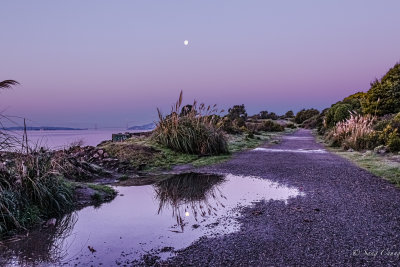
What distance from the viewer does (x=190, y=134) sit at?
1185 centimetres

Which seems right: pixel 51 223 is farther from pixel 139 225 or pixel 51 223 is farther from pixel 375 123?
pixel 375 123

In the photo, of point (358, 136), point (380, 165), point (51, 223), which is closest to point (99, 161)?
point (51, 223)

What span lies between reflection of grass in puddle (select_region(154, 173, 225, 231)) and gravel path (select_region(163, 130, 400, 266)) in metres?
0.80

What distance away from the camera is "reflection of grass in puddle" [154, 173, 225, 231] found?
4930 mm

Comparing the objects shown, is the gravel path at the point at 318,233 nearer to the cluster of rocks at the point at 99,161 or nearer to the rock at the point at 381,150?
the cluster of rocks at the point at 99,161

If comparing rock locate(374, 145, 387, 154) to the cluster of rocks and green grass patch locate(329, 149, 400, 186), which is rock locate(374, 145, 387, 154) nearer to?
green grass patch locate(329, 149, 400, 186)

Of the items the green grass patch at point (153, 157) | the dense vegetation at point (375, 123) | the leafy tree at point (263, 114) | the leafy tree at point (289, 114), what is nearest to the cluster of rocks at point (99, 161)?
the green grass patch at point (153, 157)

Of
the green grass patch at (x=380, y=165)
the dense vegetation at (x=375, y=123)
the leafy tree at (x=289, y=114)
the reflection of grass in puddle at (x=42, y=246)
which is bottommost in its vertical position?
the reflection of grass in puddle at (x=42, y=246)

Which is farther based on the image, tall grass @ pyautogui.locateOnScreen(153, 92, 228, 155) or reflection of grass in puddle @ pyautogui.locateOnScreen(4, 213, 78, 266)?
tall grass @ pyautogui.locateOnScreen(153, 92, 228, 155)

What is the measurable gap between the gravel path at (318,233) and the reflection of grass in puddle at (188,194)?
31.5 inches

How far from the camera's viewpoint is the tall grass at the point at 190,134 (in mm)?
11727

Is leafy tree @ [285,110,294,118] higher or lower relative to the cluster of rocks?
higher

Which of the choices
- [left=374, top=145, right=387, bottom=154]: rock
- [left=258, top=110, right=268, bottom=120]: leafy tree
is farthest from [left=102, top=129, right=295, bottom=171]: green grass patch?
[left=258, top=110, right=268, bottom=120]: leafy tree

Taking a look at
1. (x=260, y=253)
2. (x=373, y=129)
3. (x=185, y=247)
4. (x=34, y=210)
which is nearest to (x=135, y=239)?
(x=185, y=247)
